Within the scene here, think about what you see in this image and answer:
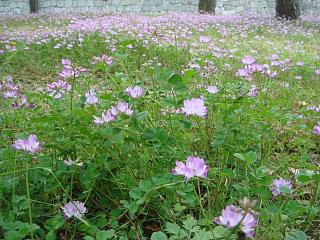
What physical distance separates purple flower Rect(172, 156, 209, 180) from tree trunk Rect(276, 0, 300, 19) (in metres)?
12.5

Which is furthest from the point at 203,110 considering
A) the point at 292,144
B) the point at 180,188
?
the point at 292,144

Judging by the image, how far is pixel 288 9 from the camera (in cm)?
1268

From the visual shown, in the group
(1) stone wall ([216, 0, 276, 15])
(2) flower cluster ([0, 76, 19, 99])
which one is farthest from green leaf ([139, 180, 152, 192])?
(1) stone wall ([216, 0, 276, 15])

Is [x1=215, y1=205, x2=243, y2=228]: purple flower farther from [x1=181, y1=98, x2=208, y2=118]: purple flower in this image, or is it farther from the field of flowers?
[x1=181, y1=98, x2=208, y2=118]: purple flower

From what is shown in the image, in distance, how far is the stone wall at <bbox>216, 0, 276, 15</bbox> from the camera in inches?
782

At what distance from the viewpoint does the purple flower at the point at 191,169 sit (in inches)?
45.8

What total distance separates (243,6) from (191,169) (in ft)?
66.1

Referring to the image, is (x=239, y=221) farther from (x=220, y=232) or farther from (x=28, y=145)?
(x=28, y=145)

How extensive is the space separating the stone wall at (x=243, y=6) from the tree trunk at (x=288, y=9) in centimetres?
715

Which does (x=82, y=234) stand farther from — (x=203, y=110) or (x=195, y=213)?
(x=203, y=110)

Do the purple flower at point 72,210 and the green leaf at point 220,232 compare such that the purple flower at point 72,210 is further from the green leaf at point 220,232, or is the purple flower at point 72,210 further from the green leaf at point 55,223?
the green leaf at point 220,232

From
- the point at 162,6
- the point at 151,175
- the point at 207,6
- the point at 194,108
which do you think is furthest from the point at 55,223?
the point at 162,6

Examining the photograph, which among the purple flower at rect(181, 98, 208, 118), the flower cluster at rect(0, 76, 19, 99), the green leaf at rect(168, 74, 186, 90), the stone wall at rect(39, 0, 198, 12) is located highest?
the green leaf at rect(168, 74, 186, 90)

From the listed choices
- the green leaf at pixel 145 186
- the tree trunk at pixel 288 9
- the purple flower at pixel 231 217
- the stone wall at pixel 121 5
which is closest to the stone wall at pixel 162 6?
the stone wall at pixel 121 5
